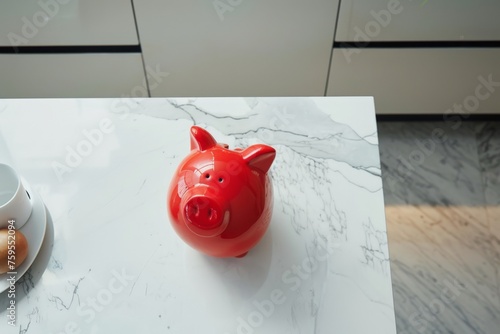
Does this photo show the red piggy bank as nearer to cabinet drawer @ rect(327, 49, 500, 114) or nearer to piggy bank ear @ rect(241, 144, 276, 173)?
piggy bank ear @ rect(241, 144, 276, 173)

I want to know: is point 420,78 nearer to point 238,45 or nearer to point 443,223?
point 443,223

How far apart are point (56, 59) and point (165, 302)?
0.86 m

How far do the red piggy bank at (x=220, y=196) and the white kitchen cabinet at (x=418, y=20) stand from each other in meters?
0.68

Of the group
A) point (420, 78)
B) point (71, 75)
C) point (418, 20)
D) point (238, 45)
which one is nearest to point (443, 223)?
point (420, 78)

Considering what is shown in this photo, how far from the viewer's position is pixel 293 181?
102cm

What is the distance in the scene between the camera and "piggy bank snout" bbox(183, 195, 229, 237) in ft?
2.56

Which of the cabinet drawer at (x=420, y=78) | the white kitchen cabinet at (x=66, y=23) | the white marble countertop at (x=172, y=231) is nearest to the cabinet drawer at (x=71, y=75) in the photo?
the white kitchen cabinet at (x=66, y=23)

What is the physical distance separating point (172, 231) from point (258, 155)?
9.6 inches

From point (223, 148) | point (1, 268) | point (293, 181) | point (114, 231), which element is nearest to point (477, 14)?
point (293, 181)

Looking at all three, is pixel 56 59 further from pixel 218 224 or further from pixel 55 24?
pixel 218 224

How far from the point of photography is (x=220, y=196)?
79 cm

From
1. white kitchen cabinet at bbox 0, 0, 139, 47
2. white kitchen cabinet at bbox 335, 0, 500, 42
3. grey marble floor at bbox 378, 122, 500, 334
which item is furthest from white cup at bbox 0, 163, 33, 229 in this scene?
grey marble floor at bbox 378, 122, 500, 334

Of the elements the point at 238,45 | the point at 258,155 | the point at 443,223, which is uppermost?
the point at 258,155

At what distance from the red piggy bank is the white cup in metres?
0.25
